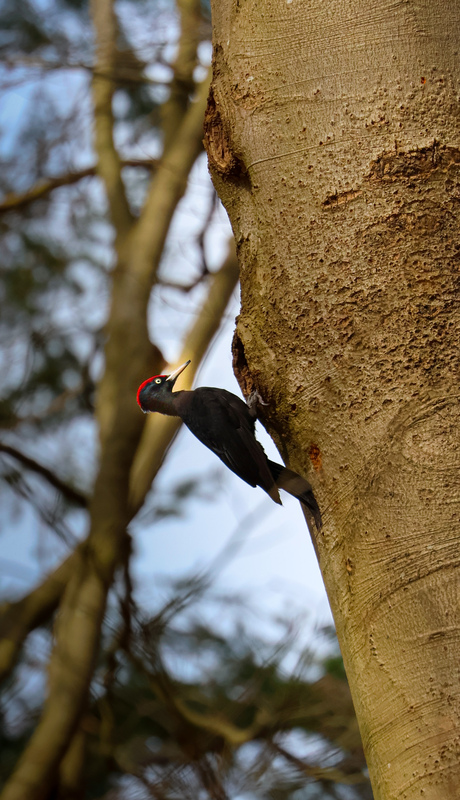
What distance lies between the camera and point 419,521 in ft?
3.88

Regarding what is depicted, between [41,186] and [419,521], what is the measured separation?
3.90 m

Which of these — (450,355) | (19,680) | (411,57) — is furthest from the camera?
(19,680)

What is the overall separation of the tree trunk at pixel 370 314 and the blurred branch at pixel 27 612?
238 centimetres

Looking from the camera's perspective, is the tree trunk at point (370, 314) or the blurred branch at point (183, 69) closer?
the tree trunk at point (370, 314)

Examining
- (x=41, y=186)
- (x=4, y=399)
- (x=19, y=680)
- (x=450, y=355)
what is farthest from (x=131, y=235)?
(x=450, y=355)

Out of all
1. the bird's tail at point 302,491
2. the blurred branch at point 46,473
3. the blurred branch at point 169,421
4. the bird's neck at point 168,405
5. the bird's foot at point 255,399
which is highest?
the blurred branch at point 169,421

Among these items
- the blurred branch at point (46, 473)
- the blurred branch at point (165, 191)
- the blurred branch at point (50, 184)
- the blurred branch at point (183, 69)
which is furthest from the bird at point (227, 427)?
the blurred branch at point (183, 69)

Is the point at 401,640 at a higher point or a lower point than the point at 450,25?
lower

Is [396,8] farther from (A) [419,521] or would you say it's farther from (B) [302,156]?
(A) [419,521]

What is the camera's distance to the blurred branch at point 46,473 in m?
3.61

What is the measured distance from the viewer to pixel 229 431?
2084mm

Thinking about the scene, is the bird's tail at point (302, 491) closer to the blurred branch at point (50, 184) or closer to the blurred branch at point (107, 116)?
the blurred branch at point (107, 116)

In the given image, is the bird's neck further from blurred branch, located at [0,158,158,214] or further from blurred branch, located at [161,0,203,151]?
blurred branch, located at [161,0,203,151]

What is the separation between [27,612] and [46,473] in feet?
2.24
